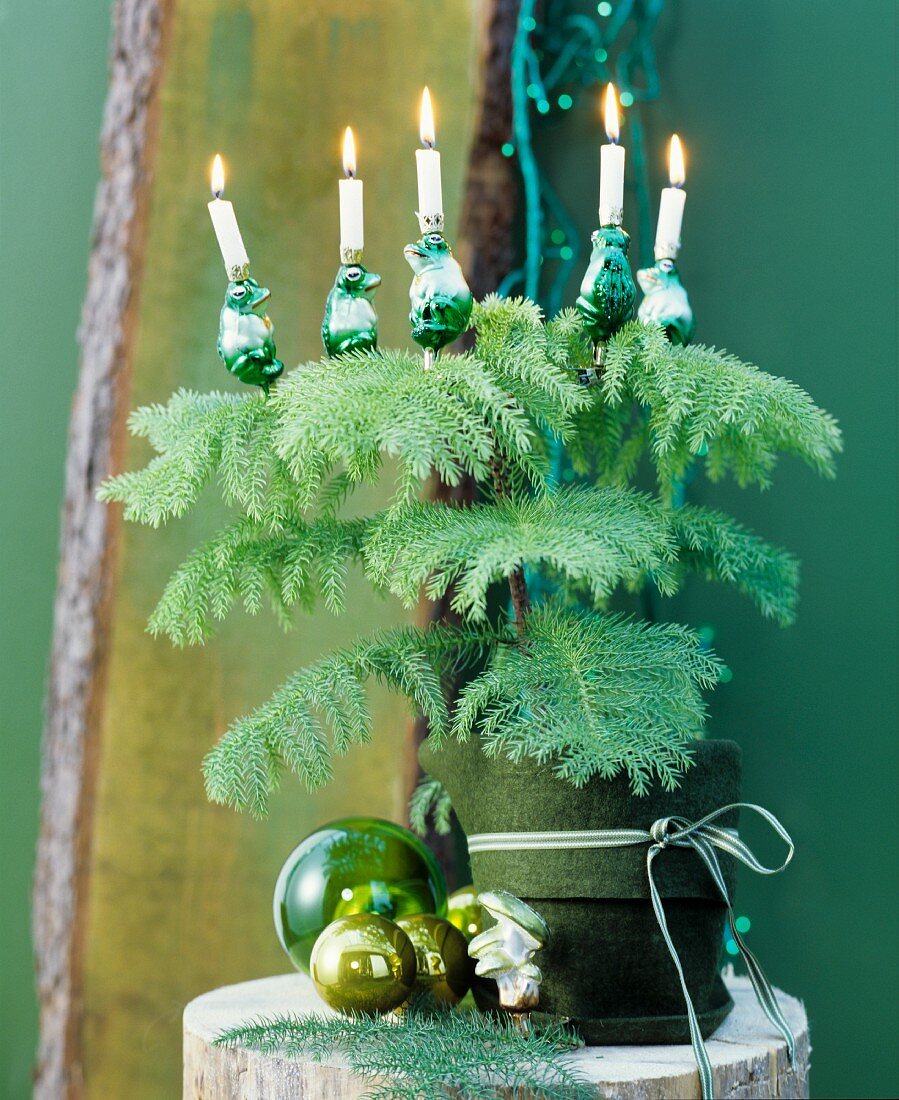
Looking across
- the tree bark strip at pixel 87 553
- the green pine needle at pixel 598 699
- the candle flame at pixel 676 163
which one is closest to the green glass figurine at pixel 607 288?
the candle flame at pixel 676 163

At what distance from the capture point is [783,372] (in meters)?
1.33

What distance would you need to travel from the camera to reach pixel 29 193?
1431 mm

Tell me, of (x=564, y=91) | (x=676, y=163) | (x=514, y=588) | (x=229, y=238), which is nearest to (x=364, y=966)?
(x=514, y=588)

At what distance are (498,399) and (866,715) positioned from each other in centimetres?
75

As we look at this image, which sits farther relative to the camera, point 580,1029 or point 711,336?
point 711,336

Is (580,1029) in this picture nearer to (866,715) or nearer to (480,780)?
(480,780)

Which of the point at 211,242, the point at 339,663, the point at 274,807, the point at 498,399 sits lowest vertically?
the point at 274,807

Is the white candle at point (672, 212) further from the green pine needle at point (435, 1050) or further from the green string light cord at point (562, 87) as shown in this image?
the green pine needle at point (435, 1050)

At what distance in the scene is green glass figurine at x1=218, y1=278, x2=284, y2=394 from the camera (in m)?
0.85

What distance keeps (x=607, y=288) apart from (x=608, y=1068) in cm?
57

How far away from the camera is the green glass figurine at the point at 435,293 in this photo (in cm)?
82

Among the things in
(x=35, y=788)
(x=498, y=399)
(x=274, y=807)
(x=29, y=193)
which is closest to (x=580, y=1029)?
(x=498, y=399)

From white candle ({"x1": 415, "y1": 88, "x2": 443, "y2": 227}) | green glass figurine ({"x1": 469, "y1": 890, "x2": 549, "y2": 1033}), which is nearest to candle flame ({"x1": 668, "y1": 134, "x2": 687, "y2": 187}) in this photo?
white candle ({"x1": 415, "y1": 88, "x2": 443, "y2": 227})

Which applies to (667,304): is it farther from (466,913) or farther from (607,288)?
(466,913)
